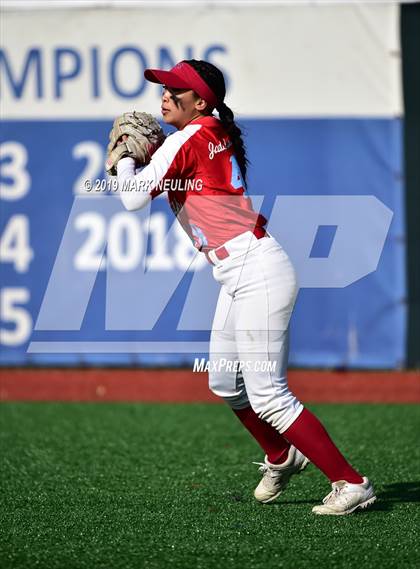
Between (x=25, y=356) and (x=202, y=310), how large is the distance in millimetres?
1371

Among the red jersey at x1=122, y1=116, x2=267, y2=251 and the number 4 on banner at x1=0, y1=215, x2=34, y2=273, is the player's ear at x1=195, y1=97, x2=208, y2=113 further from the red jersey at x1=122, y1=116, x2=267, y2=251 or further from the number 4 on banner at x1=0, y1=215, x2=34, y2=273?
the number 4 on banner at x1=0, y1=215, x2=34, y2=273

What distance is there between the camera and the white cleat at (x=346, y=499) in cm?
375

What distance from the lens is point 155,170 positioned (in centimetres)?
359

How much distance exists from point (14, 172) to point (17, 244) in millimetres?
531

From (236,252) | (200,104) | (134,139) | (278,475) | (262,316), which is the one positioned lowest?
(278,475)

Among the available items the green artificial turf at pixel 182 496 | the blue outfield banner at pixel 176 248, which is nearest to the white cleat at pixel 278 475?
the green artificial turf at pixel 182 496

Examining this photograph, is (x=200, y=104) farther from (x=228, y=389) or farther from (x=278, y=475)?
(x=278, y=475)

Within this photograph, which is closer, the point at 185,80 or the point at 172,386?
the point at 185,80

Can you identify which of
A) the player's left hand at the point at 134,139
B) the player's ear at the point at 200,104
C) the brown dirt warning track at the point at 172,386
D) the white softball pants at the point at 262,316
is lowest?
the brown dirt warning track at the point at 172,386

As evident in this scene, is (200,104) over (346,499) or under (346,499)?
over

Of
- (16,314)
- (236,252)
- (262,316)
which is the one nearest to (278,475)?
(262,316)

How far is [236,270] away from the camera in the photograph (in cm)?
375

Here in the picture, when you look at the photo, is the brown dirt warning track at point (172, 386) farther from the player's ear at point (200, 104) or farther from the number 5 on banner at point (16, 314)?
the player's ear at point (200, 104)

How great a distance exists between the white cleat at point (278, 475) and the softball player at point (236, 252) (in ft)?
0.76
